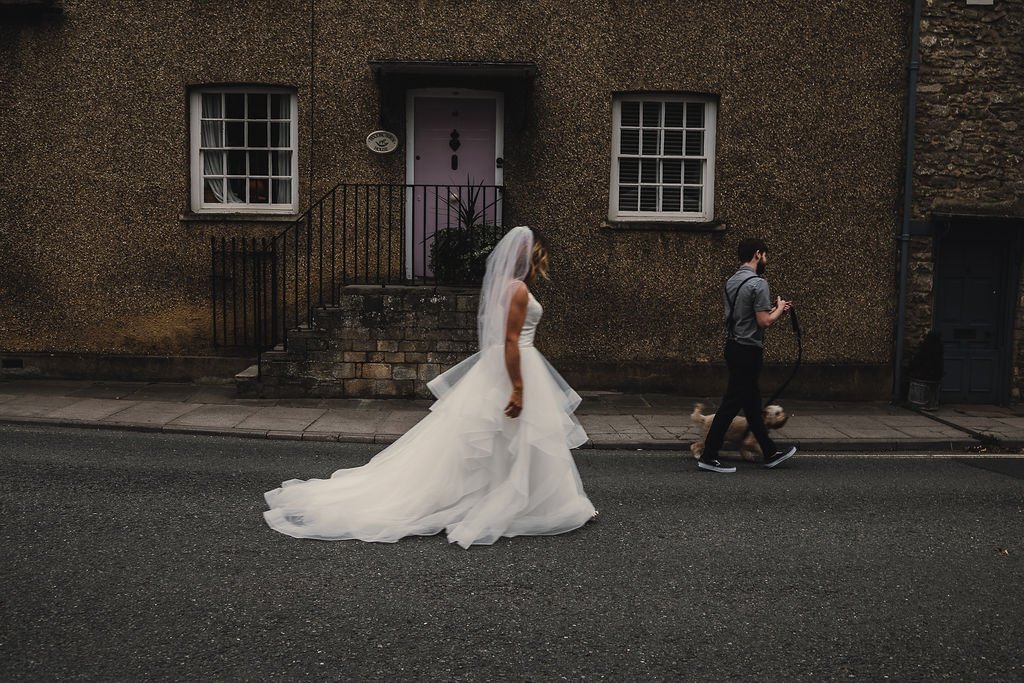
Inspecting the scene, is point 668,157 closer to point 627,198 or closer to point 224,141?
point 627,198

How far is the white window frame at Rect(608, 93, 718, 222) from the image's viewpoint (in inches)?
465

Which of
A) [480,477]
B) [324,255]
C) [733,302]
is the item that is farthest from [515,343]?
[324,255]

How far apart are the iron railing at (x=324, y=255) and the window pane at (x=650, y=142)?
2.04 metres

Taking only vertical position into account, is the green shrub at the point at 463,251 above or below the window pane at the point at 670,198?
below

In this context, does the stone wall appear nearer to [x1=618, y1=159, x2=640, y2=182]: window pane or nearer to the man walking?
[x1=618, y1=159, x2=640, y2=182]: window pane

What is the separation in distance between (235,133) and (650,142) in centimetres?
548

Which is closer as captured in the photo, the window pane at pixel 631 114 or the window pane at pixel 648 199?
the window pane at pixel 631 114

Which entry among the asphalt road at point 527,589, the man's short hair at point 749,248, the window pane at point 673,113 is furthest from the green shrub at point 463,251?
the asphalt road at point 527,589

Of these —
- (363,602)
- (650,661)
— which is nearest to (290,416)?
(363,602)

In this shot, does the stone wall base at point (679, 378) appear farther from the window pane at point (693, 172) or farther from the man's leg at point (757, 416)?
the man's leg at point (757, 416)

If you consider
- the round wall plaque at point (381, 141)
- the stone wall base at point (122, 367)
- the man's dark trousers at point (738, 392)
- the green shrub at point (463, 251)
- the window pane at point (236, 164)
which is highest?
the round wall plaque at point (381, 141)

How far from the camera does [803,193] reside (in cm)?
1171

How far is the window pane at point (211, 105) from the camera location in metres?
11.9

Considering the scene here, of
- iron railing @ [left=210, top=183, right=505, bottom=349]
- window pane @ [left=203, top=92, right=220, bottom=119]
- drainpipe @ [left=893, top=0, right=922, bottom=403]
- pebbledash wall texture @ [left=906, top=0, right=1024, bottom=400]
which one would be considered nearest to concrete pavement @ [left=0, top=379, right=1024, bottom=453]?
drainpipe @ [left=893, top=0, right=922, bottom=403]
